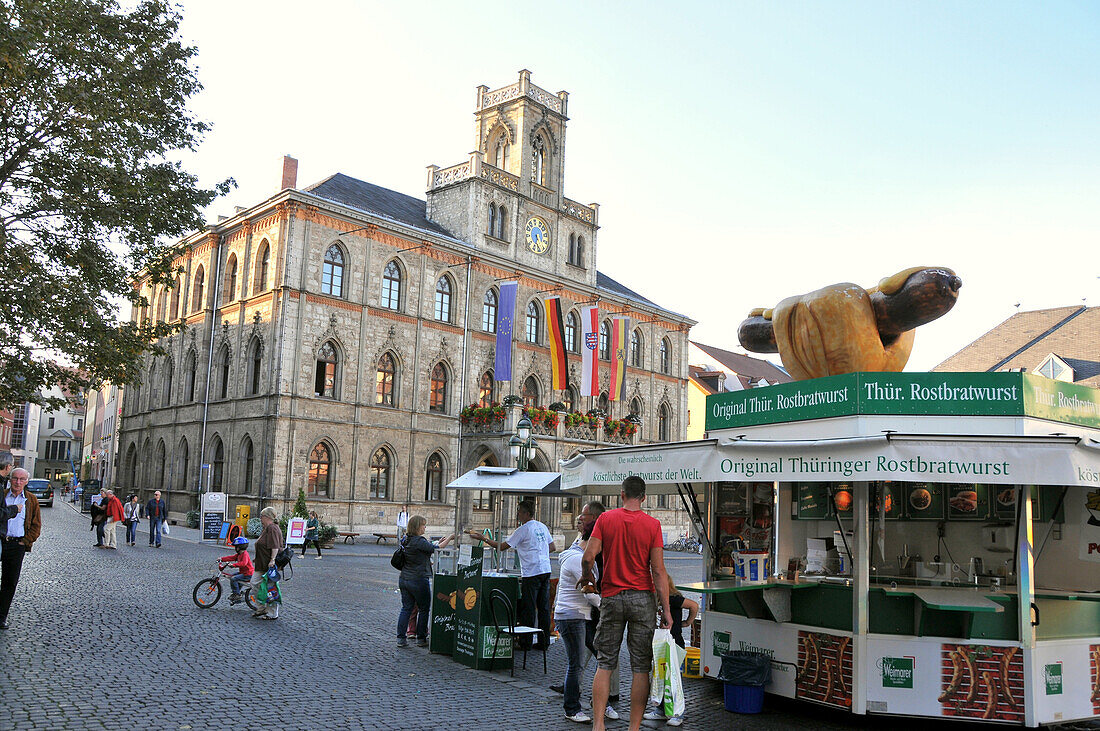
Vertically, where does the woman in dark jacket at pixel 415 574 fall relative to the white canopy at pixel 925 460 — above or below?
below

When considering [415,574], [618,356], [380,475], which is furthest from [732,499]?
[618,356]

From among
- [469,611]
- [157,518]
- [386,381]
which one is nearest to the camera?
[469,611]

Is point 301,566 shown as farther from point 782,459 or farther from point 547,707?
point 782,459

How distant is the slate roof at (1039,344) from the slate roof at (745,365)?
18383mm

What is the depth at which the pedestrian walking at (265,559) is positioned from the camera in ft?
40.5

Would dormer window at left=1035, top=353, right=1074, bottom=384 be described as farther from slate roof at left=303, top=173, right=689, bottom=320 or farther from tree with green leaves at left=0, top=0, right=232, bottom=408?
tree with green leaves at left=0, top=0, right=232, bottom=408

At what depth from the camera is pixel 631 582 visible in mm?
6613

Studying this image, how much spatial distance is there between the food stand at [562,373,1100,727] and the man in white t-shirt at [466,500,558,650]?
1.41 m

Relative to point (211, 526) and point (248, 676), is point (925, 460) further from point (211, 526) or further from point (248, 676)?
point (211, 526)

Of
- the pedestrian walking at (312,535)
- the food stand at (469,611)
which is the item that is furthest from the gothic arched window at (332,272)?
the food stand at (469,611)

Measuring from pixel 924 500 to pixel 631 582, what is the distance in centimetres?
406

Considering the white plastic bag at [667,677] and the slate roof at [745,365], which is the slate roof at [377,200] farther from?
the white plastic bag at [667,677]

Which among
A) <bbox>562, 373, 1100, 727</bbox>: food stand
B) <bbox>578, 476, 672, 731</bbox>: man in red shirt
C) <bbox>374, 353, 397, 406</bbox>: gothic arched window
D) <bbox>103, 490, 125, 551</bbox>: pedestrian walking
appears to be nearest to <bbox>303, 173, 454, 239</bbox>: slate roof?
<bbox>374, 353, 397, 406</bbox>: gothic arched window

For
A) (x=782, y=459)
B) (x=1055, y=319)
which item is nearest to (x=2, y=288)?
(x=782, y=459)
